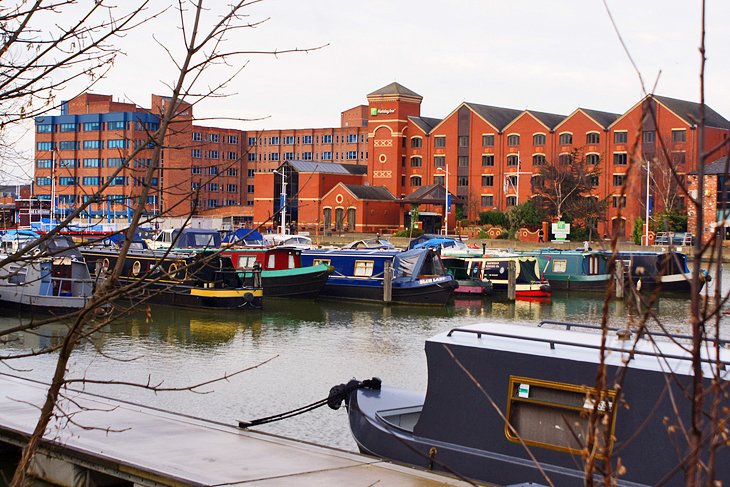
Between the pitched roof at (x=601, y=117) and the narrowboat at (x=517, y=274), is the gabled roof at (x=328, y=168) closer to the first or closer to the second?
the pitched roof at (x=601, y=117)

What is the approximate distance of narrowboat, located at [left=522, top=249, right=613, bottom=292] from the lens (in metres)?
42.3

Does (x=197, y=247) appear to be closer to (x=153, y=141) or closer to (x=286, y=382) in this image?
(x=286, y=382)

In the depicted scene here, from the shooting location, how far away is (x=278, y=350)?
22844 millimetres

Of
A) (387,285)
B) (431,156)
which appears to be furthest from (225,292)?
(431,156)

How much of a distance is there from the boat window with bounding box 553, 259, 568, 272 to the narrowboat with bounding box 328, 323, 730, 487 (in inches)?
1347

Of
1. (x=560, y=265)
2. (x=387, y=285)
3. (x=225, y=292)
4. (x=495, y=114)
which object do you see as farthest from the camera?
(x=495, y=114)

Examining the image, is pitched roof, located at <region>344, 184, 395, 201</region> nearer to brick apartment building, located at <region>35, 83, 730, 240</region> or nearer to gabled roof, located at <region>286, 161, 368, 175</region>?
brick apartment building, located at <region>35, 83, 730, 240</region>

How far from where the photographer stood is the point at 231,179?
333 ft

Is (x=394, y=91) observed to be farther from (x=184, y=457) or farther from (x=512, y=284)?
(x=184, y=457)

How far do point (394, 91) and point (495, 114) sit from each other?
859cm

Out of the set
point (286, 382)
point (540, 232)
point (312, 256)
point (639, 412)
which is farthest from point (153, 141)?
point (540, 232)

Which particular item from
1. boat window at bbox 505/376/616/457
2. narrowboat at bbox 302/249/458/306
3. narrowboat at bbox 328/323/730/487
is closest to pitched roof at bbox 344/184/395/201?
narrowboat at bbox 302/249/458/306

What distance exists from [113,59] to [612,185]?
66.0 meters

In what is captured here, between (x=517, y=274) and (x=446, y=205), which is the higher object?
(x=446, y=205)
